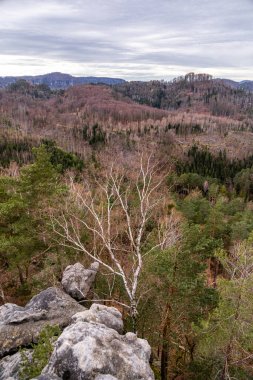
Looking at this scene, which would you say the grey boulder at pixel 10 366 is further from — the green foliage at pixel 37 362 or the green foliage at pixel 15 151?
the green foliage at pixel 15 151

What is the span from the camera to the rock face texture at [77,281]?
47.2 feet

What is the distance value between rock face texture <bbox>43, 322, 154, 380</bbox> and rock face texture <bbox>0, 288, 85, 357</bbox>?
3.13m

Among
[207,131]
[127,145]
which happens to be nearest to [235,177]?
[127,145]

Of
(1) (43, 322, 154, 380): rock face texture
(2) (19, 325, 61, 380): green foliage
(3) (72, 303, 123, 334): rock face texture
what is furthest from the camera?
(3) (72, 303, 123, 334): rock face texture

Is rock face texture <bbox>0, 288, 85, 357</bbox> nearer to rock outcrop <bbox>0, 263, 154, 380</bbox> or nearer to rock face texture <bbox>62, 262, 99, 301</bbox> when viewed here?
rock outcrop <bbox>0, 263, 154, 380</bbox>

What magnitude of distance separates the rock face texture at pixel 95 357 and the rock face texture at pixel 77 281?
5.81 m

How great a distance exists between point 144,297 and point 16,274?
1245 cm

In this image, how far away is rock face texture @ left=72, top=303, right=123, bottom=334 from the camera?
31.3ft

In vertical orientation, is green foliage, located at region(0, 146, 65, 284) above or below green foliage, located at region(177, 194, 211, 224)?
above

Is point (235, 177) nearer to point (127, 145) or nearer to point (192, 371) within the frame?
point (127, 145)

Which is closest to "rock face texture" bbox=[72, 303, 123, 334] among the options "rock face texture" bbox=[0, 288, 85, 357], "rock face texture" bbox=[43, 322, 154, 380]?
"rock face texture" bbox=[43, 322, 154, 380]

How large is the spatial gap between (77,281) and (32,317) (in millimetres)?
3189

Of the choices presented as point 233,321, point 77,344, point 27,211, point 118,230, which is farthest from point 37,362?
point 118,230

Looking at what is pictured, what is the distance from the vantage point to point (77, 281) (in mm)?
14555
